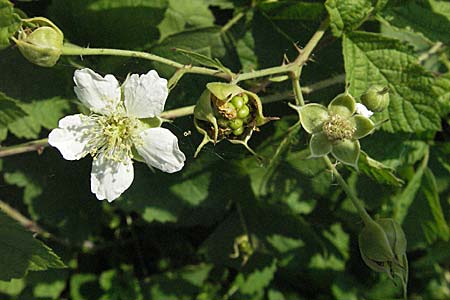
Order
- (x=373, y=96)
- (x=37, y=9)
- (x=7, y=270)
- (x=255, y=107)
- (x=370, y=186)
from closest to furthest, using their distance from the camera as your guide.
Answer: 1. (x=255, y=107)
2. (x=373, y=96)
3. (x=7, y=270)
4. (x=37, y=9)
5. (x=370, y=186)

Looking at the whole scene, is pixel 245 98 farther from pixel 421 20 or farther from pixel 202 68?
pixel 421 20

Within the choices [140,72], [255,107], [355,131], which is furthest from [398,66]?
[140,72]

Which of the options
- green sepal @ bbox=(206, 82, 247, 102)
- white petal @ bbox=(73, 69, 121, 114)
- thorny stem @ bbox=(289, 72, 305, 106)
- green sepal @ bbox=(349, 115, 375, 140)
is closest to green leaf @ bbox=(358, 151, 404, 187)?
green sepal @ bbox=(349, 115, 375, 140)

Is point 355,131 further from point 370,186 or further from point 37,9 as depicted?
point 37,9

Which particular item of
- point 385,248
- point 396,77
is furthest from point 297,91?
point 385,248

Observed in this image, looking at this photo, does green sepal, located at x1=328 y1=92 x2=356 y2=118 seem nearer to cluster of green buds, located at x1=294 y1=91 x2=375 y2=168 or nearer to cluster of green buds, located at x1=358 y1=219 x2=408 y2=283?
cluster of green buds, located at x1=294 y1=91 x2=375 y2=168

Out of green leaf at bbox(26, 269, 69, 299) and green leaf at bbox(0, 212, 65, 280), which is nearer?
green leaf at bbox(0, 212, 65, 280)

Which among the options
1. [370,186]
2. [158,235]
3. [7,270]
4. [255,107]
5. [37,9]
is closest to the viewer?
[255,107]
